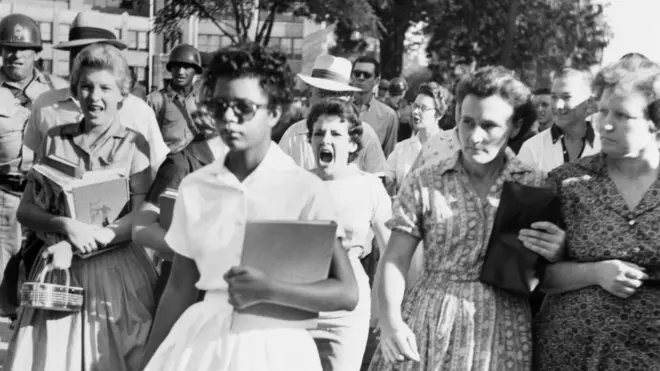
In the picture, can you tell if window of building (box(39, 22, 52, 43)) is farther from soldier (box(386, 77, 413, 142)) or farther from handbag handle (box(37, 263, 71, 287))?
handbag handle (box(37, 263, 71, 287))

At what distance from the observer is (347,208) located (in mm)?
Result: 6602

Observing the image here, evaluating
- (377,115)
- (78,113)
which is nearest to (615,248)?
(78,113)

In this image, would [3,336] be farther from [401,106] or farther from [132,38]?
[132,38]

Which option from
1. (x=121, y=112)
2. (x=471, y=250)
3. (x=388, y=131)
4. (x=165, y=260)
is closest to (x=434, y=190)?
(x=471, y=250)

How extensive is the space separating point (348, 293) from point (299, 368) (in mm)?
279

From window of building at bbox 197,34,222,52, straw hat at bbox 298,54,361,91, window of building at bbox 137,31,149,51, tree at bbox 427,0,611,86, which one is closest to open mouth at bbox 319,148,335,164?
straw hat at bbox 298,54,361,91

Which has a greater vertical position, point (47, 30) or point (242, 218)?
point (47, 30)

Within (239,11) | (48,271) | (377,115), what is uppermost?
(239,11)

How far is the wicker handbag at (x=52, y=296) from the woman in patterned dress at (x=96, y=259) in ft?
0.39

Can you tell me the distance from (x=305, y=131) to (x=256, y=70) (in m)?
4.24

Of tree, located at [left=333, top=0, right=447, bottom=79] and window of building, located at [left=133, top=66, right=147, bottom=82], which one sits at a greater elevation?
tree, located at [left=333, top=0, right=447, bottom=79]

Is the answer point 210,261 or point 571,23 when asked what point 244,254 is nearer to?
point 210,261

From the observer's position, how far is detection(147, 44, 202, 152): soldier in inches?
426

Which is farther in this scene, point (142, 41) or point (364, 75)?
point (142, 41)
